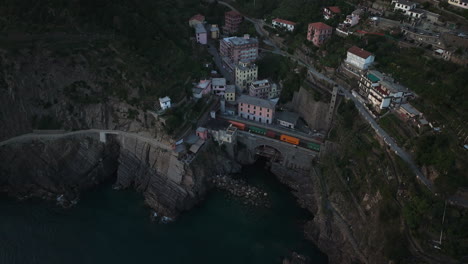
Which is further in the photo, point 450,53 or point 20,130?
point 20,130

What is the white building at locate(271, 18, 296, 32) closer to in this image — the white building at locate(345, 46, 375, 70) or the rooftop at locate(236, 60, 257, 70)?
the rooftop at locate(236, 60, 257, 70)

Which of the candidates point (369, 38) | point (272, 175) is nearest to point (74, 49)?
point (272, 175)

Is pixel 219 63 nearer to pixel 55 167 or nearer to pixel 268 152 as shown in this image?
pixel 268 152

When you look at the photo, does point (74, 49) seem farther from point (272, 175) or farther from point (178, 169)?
point (272, 175)

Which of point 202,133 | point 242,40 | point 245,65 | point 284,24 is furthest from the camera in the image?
point 284,24

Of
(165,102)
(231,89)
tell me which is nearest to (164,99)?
(165,102)

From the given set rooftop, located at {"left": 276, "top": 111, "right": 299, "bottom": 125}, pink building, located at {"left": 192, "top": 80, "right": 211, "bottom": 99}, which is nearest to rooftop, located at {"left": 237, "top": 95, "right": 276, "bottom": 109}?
rooftop, located at {"left": 276, "top": 111, "right": 299, "bottom": 125}

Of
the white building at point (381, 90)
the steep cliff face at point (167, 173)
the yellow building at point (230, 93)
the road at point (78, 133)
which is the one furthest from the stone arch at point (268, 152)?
the white building at point (381, 90)
